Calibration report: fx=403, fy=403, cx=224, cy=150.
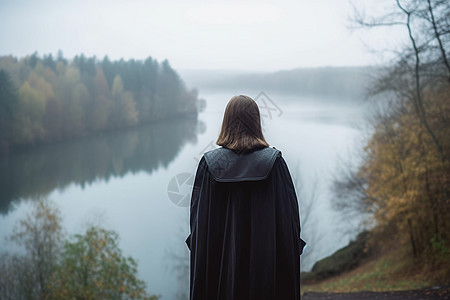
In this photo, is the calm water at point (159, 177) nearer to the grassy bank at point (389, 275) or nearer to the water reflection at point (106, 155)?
the water reflection at point (106, 155)

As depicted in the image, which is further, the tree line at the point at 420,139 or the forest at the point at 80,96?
the forest at the point at 80,96

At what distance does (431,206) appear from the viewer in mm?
11242

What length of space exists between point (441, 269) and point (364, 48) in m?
6.74

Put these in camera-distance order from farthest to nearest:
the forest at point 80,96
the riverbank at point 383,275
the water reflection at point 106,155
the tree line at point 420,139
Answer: the water reflection at point 106,155
the forest at point 80,96
the tree line at point 420,139
the riverbank at point 383,275

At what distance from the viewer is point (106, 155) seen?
25672 millimetres

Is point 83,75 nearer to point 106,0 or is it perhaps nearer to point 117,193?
point 117,193

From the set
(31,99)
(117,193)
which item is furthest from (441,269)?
(31,99)

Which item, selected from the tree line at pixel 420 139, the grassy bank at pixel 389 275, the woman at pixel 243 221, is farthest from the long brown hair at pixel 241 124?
the tree line at pixel 420 139

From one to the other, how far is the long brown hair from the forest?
66.5 feet

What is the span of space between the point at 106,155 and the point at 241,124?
24.8 metres

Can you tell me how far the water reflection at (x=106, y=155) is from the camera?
22.4m

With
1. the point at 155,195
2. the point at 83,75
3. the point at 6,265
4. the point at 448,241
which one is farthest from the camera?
the point at 83,75

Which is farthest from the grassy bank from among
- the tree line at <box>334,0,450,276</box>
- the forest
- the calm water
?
the forest

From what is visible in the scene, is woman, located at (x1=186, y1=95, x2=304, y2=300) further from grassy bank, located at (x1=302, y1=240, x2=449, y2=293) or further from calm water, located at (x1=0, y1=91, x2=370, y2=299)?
calm water, located at (x1=0, y1=91, x2=370, y2=299)
